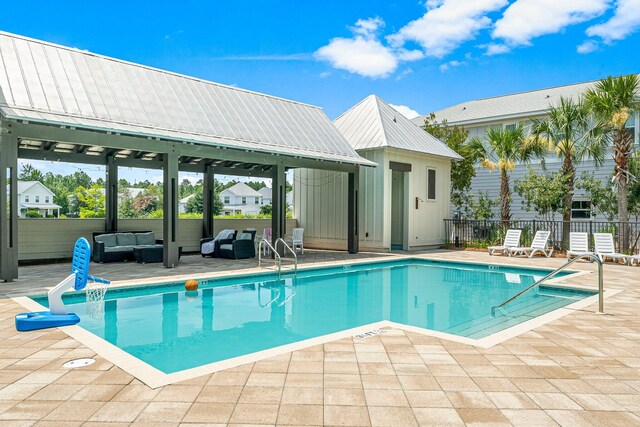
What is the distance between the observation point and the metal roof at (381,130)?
1504 centimetres

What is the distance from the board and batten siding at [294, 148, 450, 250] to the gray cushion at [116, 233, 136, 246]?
6.69 metres

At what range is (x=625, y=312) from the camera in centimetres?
608

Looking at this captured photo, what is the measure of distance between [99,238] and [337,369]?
31.8ft

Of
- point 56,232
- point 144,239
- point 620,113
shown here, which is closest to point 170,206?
point 144,239

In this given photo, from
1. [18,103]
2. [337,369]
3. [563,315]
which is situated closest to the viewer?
[337,369]

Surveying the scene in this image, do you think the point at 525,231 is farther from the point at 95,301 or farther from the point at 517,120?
the point at 95,301

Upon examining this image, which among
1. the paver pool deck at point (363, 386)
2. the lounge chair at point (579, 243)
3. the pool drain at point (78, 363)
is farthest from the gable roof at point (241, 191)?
the pool drain at point (78, 363)

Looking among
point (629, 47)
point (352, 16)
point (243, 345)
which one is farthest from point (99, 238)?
point (629, 47)

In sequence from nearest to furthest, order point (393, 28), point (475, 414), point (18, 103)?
point (475, 414)
point (18, 103)
point (393, 28)

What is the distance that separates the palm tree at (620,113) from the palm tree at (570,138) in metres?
0.60

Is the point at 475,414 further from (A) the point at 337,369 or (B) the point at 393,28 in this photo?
(B) the point at 393,28

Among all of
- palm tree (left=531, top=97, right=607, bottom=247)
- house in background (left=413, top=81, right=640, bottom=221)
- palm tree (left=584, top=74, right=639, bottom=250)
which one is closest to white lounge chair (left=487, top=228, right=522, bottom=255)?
palm tree (left=531, top=97, right=607, bottom=247)

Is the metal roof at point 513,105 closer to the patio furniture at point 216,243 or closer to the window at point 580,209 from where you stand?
the window at point 580,209

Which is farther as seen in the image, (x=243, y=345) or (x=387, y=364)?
(x=243, y=345)
